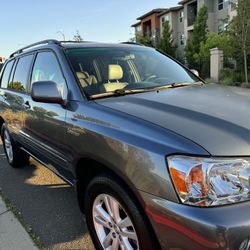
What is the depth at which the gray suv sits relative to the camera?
193 cm

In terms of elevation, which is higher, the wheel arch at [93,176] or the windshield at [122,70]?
the windshield at [122,70]

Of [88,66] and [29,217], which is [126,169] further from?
[29,217]

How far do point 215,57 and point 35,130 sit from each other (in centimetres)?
2218

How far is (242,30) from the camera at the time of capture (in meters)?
21.5

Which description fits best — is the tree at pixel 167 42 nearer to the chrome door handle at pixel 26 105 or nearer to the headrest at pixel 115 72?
the chrome door handle at pixel 26 105

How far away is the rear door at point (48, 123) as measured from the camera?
323 centimetres

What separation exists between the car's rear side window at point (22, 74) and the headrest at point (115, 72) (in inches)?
51.7

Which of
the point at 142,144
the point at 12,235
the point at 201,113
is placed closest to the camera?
the point at 142,144

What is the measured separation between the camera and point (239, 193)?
193 cm

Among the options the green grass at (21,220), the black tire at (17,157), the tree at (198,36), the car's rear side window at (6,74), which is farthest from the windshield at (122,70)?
the tree at (198,36)

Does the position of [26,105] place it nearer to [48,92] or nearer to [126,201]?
[48,92]

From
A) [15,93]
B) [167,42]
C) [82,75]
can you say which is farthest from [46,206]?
[167,42]

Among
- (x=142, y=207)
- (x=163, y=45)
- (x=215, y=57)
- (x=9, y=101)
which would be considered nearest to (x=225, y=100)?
(x=142, y=207)

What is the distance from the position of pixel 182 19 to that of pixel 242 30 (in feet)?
74.8
